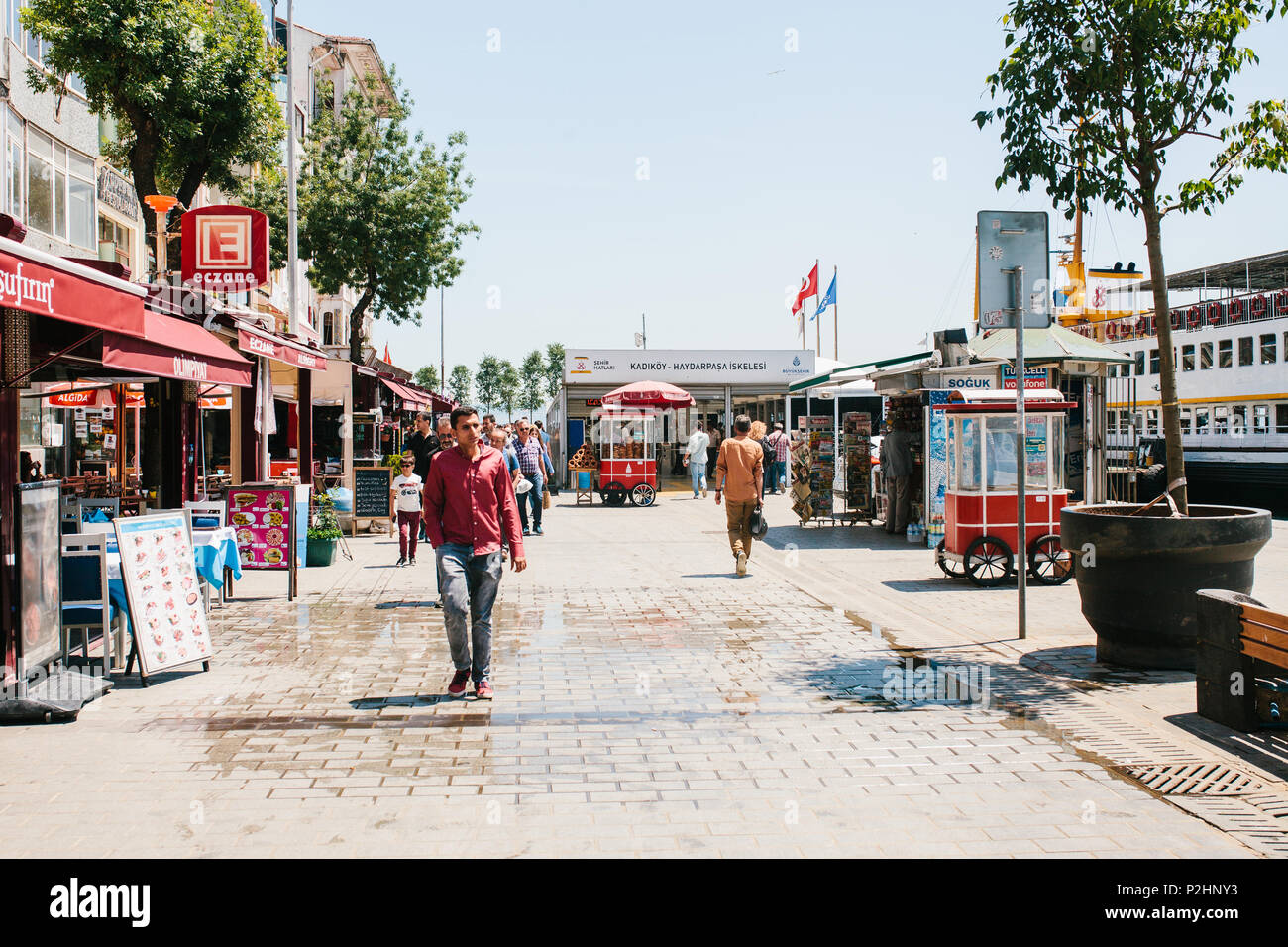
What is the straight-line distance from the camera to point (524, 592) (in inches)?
441

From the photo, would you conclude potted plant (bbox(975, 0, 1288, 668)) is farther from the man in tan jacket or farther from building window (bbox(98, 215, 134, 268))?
building window (bbox(98, 215, 134, 268))

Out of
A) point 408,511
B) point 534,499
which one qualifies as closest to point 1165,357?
point 408,511

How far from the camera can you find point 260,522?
1085 centimetres

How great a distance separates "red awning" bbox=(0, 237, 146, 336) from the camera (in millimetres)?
5234

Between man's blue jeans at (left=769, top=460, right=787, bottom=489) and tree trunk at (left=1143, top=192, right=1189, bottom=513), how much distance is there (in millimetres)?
19726

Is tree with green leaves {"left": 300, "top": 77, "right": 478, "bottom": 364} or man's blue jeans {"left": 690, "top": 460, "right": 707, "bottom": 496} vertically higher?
tree with green leaves {"left": 300, "top": 77, "right": 478, "bottom": 364}

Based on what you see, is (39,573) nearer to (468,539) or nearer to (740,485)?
(468,539)

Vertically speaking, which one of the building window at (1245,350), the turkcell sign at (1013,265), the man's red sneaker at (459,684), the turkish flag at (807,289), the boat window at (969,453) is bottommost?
the man's red sneaker at (459,684)

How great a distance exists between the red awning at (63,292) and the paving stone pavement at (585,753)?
86.3 inches

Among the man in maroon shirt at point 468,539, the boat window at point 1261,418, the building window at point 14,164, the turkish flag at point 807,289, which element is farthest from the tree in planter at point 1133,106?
the turkish flag at point 807,289

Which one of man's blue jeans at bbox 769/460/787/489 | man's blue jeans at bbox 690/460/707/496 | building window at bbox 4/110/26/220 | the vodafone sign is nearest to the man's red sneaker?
the vodafone sign

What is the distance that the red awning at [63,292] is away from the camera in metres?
5.23

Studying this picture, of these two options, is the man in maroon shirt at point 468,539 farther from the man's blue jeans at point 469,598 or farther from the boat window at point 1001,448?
the boat window at point 1001,448

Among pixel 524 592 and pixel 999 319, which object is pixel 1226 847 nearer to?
pixel 999 319
